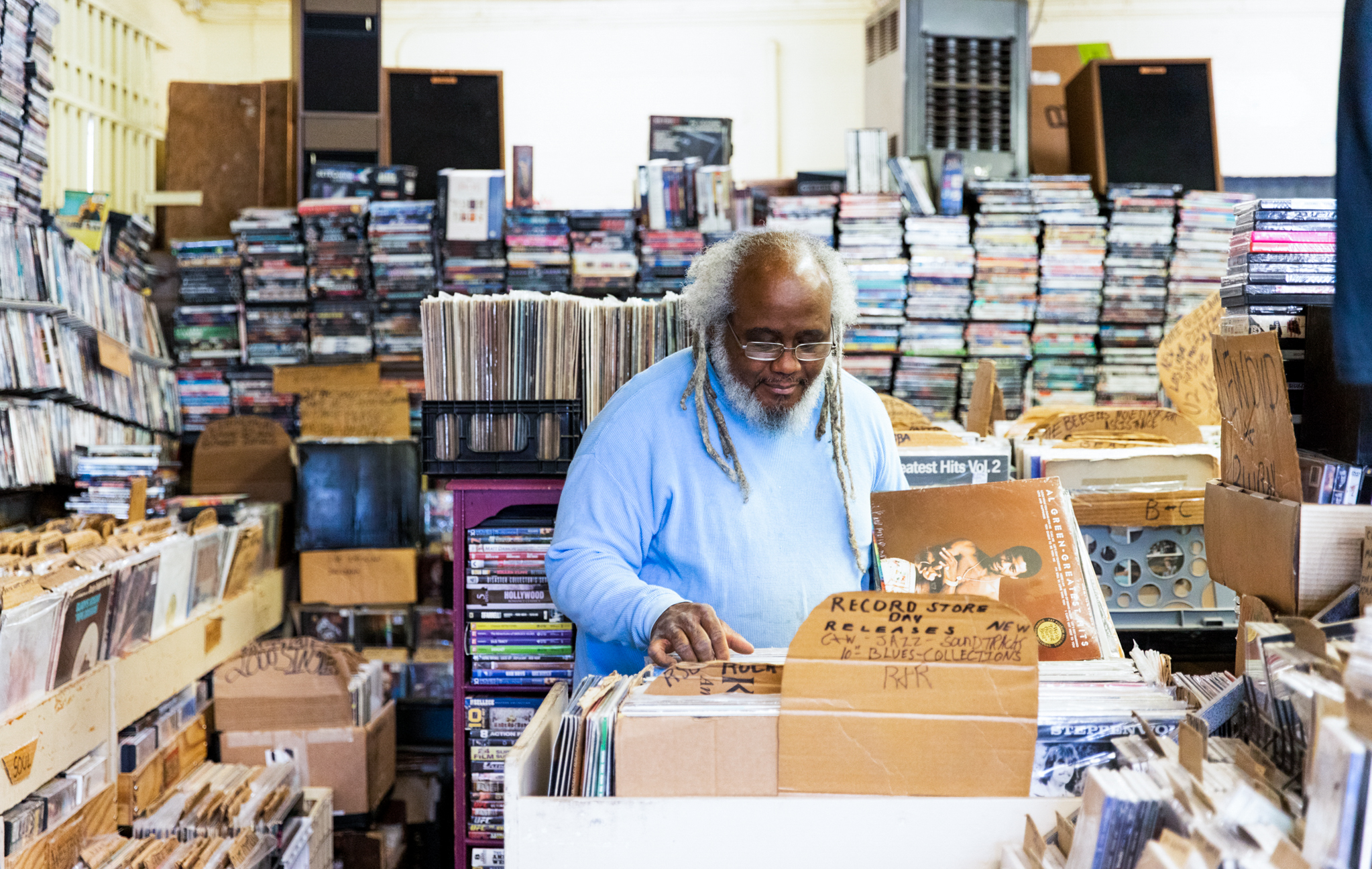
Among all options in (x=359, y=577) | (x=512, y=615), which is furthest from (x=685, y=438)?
(x=359, y=577)

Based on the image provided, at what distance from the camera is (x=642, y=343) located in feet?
7.73

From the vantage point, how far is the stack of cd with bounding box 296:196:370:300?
187 inches

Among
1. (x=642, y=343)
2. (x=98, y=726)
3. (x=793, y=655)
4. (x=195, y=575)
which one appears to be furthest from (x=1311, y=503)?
(x=195, y=575)

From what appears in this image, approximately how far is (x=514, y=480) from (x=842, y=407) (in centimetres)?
77

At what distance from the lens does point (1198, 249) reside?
4746mm

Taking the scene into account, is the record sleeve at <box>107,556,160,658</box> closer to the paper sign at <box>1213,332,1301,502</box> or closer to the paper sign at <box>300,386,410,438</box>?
the paper sign at <box>300,386,410,438</box>

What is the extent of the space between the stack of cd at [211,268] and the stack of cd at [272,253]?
6 centimetres

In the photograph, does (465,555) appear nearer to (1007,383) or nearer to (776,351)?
(776,351)

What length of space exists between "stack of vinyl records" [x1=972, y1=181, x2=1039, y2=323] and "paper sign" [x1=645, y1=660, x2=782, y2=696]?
386 centimetres

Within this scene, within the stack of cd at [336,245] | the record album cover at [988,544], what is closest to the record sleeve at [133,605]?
the stack of cd at [336,245]

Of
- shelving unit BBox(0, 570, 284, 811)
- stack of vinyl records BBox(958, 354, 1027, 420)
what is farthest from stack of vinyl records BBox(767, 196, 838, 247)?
shelving unit BBox(0, 570, 284, 811)

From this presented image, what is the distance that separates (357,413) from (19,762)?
264 cm

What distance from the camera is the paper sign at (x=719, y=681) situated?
117cm

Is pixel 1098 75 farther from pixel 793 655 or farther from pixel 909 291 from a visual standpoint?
pixel 793 655
